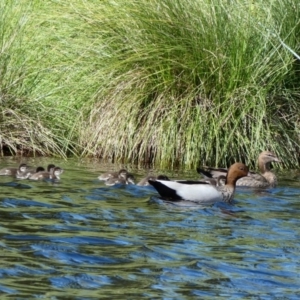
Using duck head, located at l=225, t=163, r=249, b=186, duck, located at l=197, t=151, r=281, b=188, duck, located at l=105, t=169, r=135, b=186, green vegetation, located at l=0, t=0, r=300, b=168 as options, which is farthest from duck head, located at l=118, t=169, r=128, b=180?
green vegetation, located at l=0, t=0, r=300, b=168

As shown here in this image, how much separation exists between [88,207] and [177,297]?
13.5ft

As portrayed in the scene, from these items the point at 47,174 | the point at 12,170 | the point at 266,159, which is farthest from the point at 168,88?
the point at 12,170

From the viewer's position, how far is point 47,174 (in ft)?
45.1

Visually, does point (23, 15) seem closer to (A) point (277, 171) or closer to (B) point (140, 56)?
(B) point (140, 56)

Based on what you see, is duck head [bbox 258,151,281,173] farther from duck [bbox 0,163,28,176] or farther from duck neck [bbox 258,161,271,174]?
duck [bbox 0,163,28,176]

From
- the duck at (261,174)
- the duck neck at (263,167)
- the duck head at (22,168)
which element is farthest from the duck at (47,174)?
the duck neck at (263,167)

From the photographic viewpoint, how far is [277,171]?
16.2 metres

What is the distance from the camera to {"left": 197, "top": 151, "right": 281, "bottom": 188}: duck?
14.4m

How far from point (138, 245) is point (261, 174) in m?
5.78

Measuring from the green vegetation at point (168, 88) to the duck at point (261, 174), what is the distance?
0.71m

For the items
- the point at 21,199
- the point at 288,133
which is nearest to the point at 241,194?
the point at 288,133

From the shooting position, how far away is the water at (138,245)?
816 centimetres

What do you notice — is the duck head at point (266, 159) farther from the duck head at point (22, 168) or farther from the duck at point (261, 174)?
the duck head at point (22, 168)

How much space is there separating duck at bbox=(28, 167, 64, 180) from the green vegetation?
2.16 m
